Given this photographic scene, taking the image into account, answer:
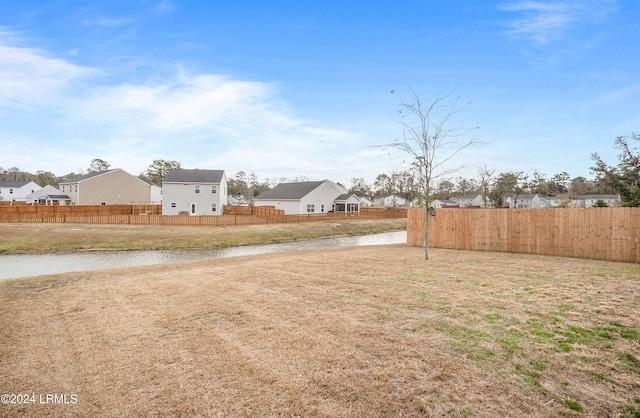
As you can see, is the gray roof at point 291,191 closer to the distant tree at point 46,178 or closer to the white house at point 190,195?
the white house at point 190,195

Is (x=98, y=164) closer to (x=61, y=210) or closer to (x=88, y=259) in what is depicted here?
(x=61, y=210)

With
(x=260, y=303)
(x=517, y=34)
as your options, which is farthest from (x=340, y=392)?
(x=517, y=34)

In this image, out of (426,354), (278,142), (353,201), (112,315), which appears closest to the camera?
(426,354)

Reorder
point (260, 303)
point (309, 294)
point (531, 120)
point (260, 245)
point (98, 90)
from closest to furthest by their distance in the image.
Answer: point (260, 303)
point (309, 294)
point (531, 120)
point (98, 90)
point (260, 245)

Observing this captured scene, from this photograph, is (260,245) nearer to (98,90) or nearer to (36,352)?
(98,90)

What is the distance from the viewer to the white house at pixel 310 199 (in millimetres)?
47200

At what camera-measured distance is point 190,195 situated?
43.9m

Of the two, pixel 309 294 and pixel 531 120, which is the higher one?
pixel 531 120

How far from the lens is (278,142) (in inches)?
1797

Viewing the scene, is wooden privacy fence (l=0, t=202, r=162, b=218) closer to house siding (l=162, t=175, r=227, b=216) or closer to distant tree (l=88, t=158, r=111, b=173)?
house siding (l=162, t=175, r=227, b=216)

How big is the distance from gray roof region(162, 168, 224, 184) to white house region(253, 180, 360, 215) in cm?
884

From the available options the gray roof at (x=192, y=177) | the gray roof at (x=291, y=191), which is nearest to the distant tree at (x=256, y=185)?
the gray roof at (x=291, y=191)

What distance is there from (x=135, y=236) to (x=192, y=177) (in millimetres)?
19751

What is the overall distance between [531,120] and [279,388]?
21.9 m
